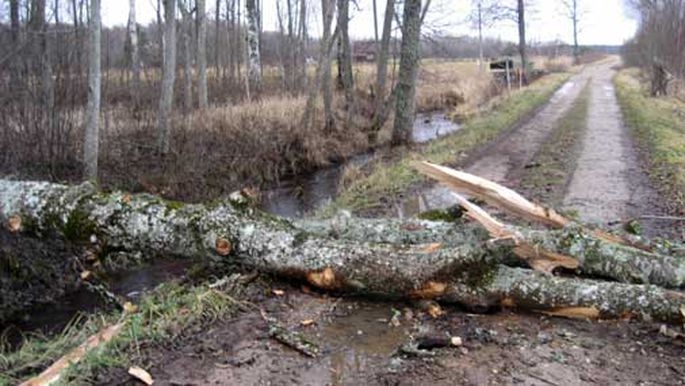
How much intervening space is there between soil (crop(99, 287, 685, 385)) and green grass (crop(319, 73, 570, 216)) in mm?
4168

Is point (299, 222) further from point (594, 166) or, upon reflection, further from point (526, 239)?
point (594, 166)

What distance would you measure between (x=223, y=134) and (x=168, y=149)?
183cm

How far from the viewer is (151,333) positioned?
389 cm

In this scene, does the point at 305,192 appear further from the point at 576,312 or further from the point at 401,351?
the point at 401,351

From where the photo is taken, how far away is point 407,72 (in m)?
15.9

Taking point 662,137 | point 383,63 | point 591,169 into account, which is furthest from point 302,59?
point 591,169

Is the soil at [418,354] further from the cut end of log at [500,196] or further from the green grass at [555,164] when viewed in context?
the green grass at [555,164]

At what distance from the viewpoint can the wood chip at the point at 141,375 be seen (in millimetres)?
3400

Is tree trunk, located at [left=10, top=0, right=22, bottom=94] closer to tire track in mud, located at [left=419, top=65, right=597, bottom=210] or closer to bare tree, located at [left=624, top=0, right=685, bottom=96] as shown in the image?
tire track in mud, located at [left=419, top=65, right=597, bottom=210]

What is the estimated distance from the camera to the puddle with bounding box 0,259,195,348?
6.25 meters

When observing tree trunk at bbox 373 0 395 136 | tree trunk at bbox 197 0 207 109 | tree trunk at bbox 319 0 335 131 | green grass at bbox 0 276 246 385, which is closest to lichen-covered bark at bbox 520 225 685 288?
green grass at bbox 0 276 246 385

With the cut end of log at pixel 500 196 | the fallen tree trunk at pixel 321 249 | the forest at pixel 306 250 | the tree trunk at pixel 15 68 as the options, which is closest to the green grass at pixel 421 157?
the forest at pixel 306 250

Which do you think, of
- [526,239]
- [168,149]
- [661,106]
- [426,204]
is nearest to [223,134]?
[168,149]

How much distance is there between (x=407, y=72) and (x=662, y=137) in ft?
19.6
